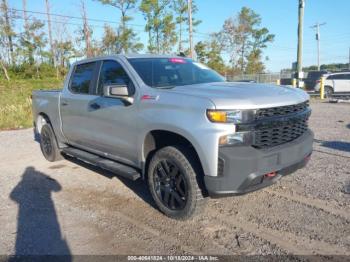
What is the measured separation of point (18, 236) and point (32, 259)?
604 millimetres

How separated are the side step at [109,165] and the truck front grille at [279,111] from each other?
1.78 m

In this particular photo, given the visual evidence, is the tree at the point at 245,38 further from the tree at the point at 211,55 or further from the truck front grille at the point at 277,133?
the truck front grille at the point at 277,133

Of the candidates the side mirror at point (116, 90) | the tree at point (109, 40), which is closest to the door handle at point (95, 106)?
the side mirror at point (116, 90)

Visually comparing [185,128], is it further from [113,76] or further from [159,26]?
[159,26]

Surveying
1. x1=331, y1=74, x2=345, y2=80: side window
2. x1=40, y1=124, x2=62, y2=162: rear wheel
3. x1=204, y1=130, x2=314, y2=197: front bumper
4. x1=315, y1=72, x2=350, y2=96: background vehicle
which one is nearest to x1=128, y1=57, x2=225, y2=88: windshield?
x1=204, y1=130, x2=314, y2=197: front bumper

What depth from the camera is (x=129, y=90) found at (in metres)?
4.31

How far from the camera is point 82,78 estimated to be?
18.3 ft

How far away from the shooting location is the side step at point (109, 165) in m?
4.33

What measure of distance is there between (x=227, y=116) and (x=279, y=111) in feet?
2.21

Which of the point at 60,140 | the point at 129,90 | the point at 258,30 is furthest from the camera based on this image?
the point at 258,30

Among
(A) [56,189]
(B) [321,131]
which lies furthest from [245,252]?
(B) [321,131]

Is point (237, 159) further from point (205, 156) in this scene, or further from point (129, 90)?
point (129, 90)

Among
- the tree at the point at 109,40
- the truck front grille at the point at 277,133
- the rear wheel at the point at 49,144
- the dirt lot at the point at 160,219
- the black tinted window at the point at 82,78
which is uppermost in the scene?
the tree at the point at 109,40

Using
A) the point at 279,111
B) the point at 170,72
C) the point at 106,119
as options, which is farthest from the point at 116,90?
the point at 279,111
